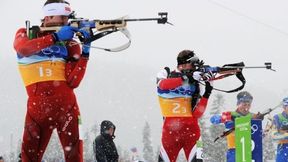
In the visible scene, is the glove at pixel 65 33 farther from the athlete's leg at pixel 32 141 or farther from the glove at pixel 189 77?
the glove at pixel 189 77

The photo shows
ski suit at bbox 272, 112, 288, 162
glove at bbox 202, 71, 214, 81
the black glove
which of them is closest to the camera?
glove at bbox 202, 71, 214, 81

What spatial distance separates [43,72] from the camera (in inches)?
284

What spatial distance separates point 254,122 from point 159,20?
2.24m

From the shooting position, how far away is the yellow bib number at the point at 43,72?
7.22 metres

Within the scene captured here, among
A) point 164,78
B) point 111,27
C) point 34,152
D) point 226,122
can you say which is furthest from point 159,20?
point 226,122

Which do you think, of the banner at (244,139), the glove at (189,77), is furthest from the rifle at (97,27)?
the glove at (189,77)

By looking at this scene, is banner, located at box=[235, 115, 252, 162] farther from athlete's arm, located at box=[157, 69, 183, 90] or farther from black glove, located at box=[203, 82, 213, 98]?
athlete's arm, located at box=[157, 69, 183, 90]

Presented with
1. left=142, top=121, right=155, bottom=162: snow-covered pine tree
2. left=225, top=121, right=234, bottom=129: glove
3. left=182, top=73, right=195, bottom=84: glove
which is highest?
left=182, top=73, right=195, bottom=84: glove

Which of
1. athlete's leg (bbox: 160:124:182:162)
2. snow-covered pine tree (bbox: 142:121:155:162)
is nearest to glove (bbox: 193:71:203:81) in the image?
athlete's leg (bbox: 160:124:182:162)

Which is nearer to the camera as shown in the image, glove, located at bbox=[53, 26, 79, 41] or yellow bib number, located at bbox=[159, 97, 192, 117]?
glove, located at bbox=[53, 26, 79, 41]

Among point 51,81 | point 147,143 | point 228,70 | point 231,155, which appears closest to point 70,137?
point 51,81

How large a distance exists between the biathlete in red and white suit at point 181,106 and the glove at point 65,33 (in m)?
3.39

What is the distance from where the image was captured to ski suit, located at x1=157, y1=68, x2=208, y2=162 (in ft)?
32.9

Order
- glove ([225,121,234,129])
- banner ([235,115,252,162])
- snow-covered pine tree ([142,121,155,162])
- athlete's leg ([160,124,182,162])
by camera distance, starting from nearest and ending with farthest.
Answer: banner ([235,115,252,162]), athlete's leg ([160,124,182,162]), glove ([225,121,234,129]), snow-covered pine tree ([142,121,155,162])
